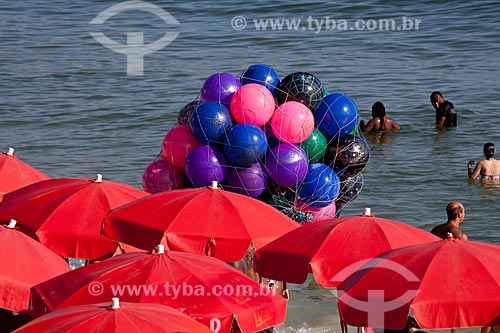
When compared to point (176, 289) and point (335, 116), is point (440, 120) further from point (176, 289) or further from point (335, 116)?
point (176, 289)

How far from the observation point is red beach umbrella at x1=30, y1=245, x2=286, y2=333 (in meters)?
6.16

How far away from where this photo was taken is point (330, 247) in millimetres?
7488

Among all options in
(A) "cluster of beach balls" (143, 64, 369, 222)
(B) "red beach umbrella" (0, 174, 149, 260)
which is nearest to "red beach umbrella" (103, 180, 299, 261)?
(B) "red beach umbrella" (0, 174, 149, 260)

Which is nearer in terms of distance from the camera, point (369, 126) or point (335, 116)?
point (335, 116)

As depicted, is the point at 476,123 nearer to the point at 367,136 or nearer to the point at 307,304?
the point at 367,136

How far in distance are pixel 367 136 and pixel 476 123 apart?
211cm

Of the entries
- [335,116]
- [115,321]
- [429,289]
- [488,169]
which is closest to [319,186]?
[335,116]

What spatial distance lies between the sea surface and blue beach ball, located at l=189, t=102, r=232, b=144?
6.08 ft

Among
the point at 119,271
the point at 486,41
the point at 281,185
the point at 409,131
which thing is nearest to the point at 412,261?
the point at 119,271

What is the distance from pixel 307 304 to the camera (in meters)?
10.6

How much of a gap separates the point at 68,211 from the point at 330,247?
85.6 inches

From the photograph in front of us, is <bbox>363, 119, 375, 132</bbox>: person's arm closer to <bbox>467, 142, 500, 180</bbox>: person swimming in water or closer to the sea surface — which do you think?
the sea surface

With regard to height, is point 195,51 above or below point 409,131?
above

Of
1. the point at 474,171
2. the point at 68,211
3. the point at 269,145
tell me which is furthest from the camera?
the point at 474,171
